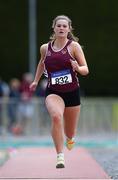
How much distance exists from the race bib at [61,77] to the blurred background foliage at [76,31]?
80.4ft

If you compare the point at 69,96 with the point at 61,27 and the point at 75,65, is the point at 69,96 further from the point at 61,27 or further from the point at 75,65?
the point at 61,27

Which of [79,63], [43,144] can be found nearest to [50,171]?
[79,63]

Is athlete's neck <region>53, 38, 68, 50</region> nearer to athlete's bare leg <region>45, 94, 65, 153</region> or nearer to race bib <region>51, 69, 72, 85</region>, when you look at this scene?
race bib <region>51, 69, 72, 85</region>

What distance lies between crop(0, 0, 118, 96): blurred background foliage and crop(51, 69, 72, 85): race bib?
80.4 ft

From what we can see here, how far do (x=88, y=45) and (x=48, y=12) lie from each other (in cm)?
Result: 244

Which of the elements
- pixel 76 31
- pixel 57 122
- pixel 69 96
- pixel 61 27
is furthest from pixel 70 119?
pixel 76 31

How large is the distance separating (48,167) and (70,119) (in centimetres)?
92

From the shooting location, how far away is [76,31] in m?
34.0

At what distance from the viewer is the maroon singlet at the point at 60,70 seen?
9031 mm

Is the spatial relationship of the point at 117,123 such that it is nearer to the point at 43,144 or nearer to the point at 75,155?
the point at 43,144

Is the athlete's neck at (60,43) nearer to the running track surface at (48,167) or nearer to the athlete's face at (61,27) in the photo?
the athlete's face at (61,27)

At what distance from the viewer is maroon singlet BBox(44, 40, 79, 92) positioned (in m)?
9.03

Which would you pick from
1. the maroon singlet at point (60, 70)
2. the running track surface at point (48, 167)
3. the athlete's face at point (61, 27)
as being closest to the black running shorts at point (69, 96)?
the maroon singlet at point (60, 70)

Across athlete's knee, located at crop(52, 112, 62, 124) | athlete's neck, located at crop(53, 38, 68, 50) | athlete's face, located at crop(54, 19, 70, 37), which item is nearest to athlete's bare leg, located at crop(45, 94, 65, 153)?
athlete's knee, located at crop(52, 112, 62, 124)
